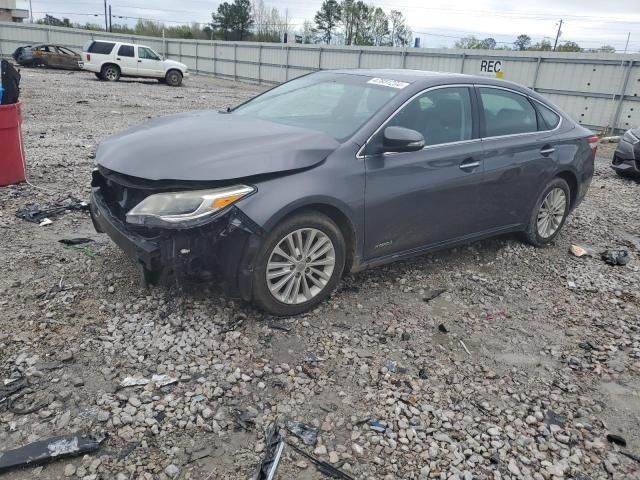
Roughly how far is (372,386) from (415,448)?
1.70 feet

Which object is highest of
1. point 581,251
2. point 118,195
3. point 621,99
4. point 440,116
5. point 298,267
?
point 440,116

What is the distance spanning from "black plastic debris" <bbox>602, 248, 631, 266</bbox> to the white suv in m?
23.3

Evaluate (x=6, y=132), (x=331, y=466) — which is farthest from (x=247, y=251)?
(x=6, y=132)

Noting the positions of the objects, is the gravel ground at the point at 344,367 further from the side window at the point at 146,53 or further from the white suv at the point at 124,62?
the side window at the point at 146,53

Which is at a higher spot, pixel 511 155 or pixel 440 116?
pixel 440 116

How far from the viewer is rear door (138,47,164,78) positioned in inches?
962

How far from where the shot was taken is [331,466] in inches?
99.1

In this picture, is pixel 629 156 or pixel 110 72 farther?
pixel 110 72

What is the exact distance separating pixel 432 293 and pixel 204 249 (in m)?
2.00

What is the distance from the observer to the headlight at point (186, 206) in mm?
3219

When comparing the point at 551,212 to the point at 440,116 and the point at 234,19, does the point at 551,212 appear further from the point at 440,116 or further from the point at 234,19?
the point at 234,19

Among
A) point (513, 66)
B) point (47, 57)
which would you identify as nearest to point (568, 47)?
point (513, 66)

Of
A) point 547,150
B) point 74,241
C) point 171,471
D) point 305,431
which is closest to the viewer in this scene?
point 171,471

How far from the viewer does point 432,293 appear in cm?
438
